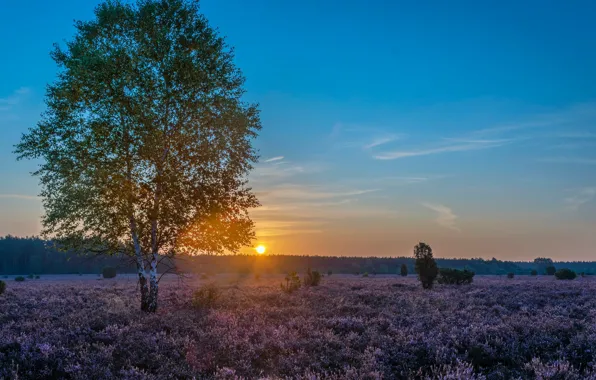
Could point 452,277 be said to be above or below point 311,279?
below

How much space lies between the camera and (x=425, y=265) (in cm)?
3888

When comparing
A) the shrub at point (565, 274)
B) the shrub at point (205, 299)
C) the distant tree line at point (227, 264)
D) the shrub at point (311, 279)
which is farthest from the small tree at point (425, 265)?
the distant tree line at point (227, 264)

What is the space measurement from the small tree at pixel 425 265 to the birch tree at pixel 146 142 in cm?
2282

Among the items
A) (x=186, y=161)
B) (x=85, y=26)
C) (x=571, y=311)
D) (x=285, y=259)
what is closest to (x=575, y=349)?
(x=571, y=311)

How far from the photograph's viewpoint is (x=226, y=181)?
68.8 feet

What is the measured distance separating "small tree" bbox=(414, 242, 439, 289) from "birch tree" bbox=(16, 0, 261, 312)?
898 inches

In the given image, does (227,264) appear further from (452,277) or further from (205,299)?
(205,299)

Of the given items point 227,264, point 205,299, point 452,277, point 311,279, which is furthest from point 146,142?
point 227,264

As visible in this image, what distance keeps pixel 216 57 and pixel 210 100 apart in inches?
96.1

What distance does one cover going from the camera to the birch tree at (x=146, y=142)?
1888cm

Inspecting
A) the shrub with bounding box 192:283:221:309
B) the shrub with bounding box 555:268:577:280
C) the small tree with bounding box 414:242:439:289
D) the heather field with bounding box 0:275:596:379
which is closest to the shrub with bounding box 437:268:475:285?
the small tree with bounding box 414:242:439:289

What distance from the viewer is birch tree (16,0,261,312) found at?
18.9 meters

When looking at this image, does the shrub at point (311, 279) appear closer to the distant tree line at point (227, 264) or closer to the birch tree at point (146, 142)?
the birch tree at point (146, 142)

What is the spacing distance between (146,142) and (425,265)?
28.9 metres
